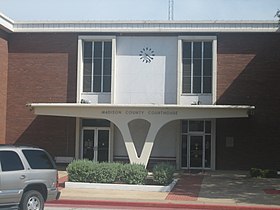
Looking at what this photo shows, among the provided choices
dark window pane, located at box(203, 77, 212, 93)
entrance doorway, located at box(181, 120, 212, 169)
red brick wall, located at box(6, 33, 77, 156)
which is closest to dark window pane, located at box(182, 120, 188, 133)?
entrance doorway, located at box(181, 120, 212, 169)

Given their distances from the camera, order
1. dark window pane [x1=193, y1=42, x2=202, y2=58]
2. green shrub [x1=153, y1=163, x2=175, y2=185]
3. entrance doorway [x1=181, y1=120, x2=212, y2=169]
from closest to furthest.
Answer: green shrub [x1=153, y1=163, x2=175, y2=185] < dark window pane [x1=193, y1=42, x2=202, y2=58] < entrance doorway [x1=181, y1=120, x2=212, y2=169]

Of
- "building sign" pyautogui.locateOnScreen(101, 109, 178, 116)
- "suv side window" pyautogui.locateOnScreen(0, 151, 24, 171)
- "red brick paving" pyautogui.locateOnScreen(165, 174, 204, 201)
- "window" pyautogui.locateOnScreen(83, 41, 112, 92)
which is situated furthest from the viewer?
"window" pyautogui.locateOnScreen(83, 41, 112, 92)

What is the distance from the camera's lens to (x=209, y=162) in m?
30.7

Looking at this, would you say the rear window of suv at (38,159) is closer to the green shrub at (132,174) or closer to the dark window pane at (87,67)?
the green shrub at (132,174)

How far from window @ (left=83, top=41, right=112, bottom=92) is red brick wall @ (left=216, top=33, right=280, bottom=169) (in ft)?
22.3

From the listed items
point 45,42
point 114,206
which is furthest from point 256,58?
point 114,206

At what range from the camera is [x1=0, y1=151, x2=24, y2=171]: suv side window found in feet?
40.2

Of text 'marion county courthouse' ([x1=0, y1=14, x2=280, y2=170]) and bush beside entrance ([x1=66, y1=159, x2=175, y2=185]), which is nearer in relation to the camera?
bush beside entrance ([x1=66, y1=159, x2=175, y2=185])

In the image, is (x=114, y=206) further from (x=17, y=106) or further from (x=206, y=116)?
(x=17, y=106)

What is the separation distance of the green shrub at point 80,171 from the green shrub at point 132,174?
136 centimetres

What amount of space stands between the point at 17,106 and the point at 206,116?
12.2 meters

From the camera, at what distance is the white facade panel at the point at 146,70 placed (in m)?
30.7

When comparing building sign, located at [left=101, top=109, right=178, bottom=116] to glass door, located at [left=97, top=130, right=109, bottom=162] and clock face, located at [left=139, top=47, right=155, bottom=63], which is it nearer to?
glass door, located at [left=97, top=130, right=109, bottom=162]

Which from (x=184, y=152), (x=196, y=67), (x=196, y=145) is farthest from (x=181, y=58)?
(x=184, y=152)
